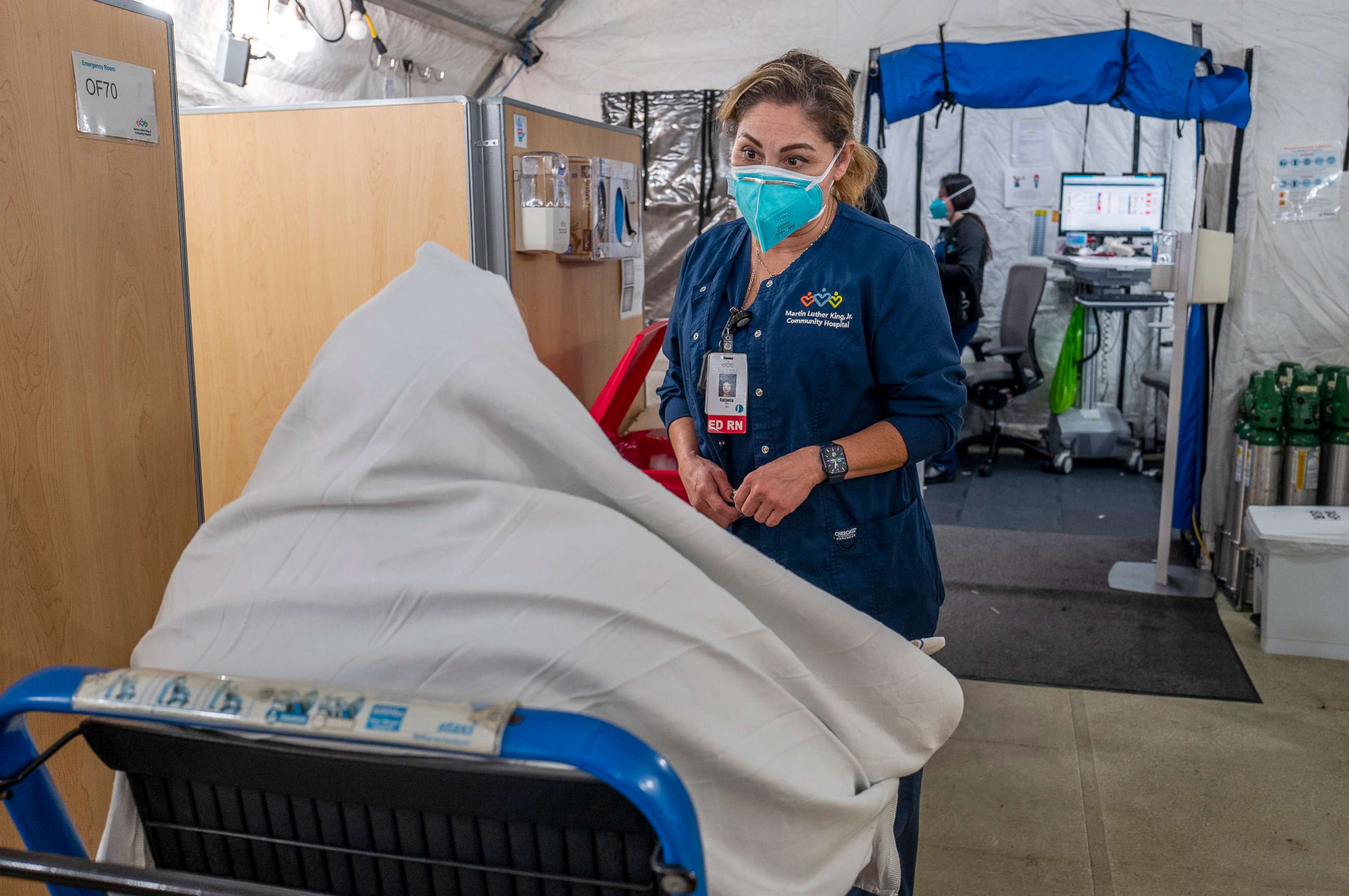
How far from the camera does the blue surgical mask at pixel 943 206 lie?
19.8 feet

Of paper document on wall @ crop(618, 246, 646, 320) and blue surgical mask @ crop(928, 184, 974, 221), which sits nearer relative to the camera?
paper document on wall @ crop(618, 246, 646, 320)

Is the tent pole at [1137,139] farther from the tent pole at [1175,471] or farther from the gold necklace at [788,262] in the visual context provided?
the gold necklace at [788,262]

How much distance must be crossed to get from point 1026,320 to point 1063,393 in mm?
567

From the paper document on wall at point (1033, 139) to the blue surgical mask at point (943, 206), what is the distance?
2.92ft

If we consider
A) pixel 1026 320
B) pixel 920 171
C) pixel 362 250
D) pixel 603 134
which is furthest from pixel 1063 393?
pixel 362 250

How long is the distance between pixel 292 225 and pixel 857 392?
1.61m

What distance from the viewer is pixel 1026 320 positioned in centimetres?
628

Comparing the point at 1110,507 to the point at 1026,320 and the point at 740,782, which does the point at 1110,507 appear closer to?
the point at 1026,320

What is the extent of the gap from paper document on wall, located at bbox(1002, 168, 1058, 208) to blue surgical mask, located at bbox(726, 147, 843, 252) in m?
5.73

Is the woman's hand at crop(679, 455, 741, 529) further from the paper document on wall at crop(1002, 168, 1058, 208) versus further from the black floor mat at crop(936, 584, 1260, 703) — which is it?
the paper document on wall at crop(1002, 168, 1058, 208)

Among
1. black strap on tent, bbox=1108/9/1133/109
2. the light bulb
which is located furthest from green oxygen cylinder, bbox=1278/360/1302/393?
the light bulb

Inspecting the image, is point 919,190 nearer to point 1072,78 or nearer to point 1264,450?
point 1072,78

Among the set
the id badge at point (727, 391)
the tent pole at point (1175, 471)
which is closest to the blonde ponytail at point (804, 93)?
the id badge at point (727, 391)

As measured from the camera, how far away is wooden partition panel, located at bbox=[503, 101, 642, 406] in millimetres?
2598
